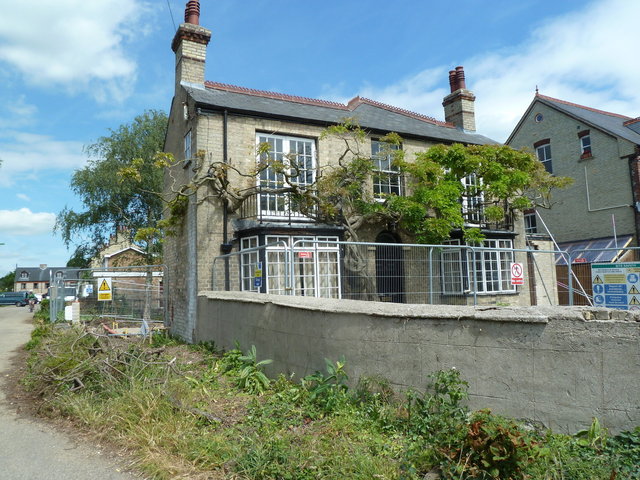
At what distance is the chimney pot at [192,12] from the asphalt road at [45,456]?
1250cm

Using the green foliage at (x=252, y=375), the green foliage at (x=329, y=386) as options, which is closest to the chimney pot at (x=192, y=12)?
the green foliage at (x=252, y=375)

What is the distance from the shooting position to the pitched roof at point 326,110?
547 inches

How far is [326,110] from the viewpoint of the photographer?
16281mm

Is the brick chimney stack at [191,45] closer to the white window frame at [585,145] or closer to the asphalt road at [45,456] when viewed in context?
the asphalt road at [45,456]

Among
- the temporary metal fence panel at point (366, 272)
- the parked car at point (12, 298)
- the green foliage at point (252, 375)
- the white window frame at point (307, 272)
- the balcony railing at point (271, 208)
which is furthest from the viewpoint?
→ the parked car at point (12, 298)

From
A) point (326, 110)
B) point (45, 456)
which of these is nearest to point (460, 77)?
point (326, 110)

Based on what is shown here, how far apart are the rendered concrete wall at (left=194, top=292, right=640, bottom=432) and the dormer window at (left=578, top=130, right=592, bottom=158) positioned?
74.7 ft

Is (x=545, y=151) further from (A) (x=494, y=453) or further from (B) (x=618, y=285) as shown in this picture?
(A) (x=494, y=453)

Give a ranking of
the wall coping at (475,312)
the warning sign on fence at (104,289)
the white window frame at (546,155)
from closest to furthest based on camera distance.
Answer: the wall coping at (475,312) < the warning sign on fence at (104,289) < the white window frame at (546,155)

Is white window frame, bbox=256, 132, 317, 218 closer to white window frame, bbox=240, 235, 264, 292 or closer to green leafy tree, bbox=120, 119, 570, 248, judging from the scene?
green leafy tree, bbox=120, 119, 570, 248

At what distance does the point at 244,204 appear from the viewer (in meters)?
13.4

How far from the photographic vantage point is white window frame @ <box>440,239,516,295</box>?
12.2 metres

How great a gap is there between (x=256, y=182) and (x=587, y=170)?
1875 centimetres

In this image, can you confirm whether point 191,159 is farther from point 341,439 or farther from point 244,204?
point 341,439
